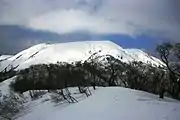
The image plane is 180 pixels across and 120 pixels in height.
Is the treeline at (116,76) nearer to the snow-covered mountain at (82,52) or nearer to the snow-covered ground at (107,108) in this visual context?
the snow-covered mountain at (82,52)

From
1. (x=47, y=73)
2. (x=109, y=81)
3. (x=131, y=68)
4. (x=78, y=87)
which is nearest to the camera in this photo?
(x=78, y=87)

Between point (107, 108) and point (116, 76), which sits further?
point (116, 76)

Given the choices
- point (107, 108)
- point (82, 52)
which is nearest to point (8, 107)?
point (107, 108)

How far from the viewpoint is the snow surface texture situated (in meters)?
4.82

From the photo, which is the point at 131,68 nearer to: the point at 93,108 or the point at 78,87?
the point at 78,87

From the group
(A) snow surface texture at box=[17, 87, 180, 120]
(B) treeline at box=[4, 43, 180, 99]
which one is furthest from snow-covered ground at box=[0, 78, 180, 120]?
(B) treeline at box=[4, 43, 180, 99]

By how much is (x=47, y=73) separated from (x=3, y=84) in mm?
2128

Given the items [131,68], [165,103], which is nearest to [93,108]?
[165,103]

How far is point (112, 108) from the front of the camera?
5.45 metres

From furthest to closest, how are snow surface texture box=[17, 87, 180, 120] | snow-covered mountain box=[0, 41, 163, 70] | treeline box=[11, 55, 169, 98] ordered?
1. snow-covered mountain box=[0, 41, 163, 70]
2. treeline box=[11, 55, 169, 98]
3. snow surface texture box=[17, 87, 180, 120]

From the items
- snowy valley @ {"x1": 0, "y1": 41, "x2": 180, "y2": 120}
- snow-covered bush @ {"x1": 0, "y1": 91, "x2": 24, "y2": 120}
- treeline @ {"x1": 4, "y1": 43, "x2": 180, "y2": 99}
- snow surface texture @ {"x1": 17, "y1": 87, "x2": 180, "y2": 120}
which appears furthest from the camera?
treeline @ {"x1": 4, "y1": 43, "x2": 180, "y2": 99}

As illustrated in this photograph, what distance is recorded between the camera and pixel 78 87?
7.64 m

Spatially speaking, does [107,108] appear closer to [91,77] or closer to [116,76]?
[91,77]

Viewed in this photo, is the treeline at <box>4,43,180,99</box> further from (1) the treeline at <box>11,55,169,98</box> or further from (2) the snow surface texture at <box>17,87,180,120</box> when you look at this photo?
(2) the snow surface texture at <box>17,87,180,120</box>
